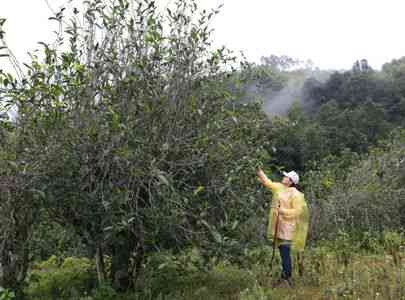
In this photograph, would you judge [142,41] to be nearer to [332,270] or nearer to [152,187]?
[152,187]

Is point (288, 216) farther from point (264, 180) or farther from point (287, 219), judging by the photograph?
point (264, 180)

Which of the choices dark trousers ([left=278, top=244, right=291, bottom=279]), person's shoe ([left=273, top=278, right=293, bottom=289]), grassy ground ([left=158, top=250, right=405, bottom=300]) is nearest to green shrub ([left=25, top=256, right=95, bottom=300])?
grassy ground ([left=158, top=250, right=405, bottom=300])

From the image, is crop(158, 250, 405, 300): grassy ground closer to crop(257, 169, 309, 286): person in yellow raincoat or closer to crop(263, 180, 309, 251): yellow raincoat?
crop(257, 169, 309, 286): person in yellow raincoat

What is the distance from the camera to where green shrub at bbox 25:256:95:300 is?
6.74 m

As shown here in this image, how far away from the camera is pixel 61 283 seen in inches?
290

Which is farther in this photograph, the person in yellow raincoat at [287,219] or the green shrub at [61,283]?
the green shrub at [61,283]

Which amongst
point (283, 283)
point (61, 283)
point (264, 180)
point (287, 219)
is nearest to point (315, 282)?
point (283, 283)

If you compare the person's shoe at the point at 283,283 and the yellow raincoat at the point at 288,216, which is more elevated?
the yellow raincoat at the point at 288,216

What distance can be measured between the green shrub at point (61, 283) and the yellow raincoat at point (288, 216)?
2520 mm

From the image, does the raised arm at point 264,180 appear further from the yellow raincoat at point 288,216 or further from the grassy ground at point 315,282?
the grassy ground at point 315,282

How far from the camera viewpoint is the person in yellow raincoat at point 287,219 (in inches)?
253

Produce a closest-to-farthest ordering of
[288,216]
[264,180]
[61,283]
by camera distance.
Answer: [288,216] < [264,180] < [61,283]

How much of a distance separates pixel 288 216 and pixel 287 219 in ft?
0.13

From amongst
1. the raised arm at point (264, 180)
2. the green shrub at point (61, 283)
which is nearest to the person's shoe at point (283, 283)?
the raised arm at point (264, 180)
